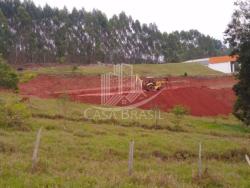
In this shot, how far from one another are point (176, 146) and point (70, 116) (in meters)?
8.52

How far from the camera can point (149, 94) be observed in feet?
137

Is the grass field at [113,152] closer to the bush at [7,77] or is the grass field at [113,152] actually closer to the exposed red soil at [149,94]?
the bush at [7,77]

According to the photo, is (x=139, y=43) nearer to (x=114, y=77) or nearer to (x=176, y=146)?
(x=114, y=77)

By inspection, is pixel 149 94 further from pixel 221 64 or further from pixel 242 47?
pixel 221 64

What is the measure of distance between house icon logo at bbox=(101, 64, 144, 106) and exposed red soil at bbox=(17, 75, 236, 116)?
9.4 inches

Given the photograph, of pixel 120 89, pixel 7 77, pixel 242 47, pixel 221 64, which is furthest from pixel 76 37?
pixel 242 47

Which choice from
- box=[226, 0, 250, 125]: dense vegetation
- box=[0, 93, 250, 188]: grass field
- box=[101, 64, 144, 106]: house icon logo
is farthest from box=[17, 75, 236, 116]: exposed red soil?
box=[226, 0, 250, 125]: dense vegetation

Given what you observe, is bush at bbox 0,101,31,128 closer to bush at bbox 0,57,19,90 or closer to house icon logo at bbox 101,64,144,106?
bush at bbox 0,57,19,90

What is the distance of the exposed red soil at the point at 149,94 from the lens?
3982 centimetres

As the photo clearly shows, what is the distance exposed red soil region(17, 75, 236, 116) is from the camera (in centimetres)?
3982

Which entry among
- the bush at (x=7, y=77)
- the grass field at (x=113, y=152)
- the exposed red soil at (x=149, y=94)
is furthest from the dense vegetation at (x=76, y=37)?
the grass field at (x=113, y=152)

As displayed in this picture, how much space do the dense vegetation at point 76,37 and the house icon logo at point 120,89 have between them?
93.7 ft

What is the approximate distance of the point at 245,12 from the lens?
71.7 ft

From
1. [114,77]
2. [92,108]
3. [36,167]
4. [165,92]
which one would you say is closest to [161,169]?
[36,167]
